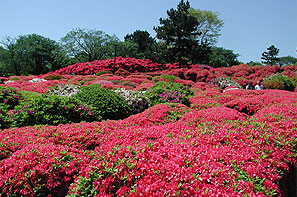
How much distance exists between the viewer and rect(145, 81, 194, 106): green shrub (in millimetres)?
8758

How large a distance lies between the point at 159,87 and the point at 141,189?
729 cm

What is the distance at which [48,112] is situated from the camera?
6.03 metres

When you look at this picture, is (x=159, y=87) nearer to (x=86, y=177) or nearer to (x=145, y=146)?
(x=145, y=146)

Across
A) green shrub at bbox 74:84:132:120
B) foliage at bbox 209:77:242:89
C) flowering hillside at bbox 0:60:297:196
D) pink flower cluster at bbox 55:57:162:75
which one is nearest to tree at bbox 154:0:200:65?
pink flower cluster at bbox 55:57:162:75

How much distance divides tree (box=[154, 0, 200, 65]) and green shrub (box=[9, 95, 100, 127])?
26451mm

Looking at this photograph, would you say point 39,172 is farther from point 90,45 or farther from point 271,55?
point 271,55

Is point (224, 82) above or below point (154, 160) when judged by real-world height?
above

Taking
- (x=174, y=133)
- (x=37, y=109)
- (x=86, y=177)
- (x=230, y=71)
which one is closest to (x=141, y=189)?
(x=86, y=177)

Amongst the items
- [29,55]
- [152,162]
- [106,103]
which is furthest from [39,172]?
[29,55]

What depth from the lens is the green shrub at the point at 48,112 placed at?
5859 mm

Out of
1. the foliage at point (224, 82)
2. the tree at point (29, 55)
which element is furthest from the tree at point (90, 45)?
the foliage at point (224, 82)

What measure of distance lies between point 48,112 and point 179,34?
94.3 ft

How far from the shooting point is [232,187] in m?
2.43

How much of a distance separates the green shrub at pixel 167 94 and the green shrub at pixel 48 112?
3.32 meters
